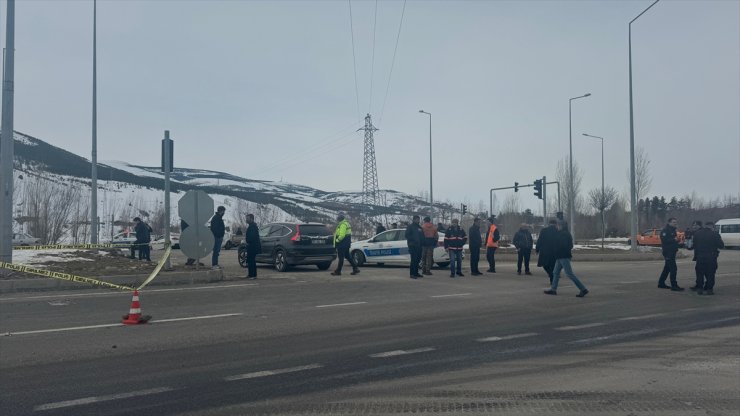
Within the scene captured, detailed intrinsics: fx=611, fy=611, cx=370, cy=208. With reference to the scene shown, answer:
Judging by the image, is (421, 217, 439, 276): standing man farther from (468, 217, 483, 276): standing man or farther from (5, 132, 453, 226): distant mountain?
(5, 132, 453, 226): distant mountain

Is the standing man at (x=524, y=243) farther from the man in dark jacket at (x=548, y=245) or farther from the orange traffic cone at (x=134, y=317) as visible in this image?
the orange traffic cone at (x=134, y=317)

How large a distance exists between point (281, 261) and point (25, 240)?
29039 mm

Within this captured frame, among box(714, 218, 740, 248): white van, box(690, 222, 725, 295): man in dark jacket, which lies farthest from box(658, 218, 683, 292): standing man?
box(714, 218, 740, 248): white van

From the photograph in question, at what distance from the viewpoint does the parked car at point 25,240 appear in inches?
1510

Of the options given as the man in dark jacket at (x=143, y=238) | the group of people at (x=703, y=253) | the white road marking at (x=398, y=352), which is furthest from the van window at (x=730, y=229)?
the white road marking at (x=398, y=352)

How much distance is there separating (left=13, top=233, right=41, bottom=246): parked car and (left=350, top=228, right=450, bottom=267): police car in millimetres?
25898

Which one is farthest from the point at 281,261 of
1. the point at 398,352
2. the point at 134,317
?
the point at 398,352

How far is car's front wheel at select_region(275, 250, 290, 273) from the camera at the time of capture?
1922 centimetres

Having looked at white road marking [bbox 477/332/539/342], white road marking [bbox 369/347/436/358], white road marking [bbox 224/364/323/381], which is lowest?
white road marking [bbox 224/364/323/381]

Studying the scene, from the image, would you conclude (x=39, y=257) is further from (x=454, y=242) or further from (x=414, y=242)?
(x=454, y=242)

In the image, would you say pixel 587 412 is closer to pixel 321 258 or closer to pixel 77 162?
pixel 321 258

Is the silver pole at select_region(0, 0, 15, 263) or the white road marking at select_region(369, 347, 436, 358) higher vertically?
the silver pole at select_region(0, 0, 15, 263)

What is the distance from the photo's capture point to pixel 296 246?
19.1 m

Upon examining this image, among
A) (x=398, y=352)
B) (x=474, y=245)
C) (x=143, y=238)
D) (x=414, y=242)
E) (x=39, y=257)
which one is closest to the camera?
(x=398, y=352)
